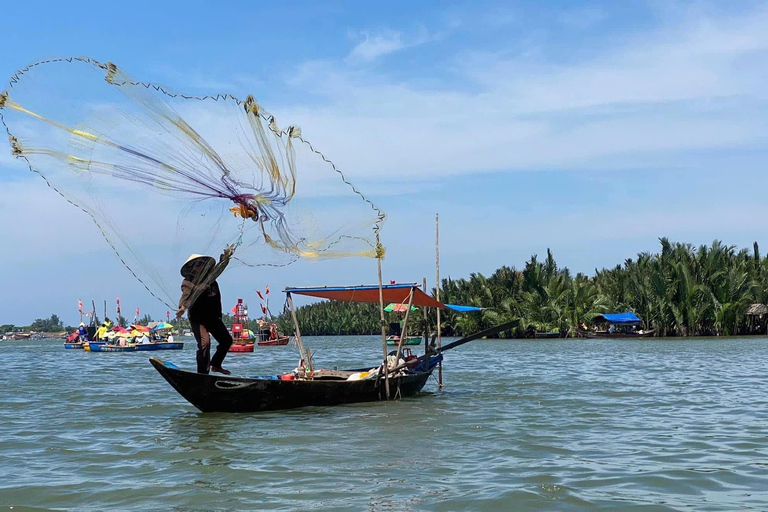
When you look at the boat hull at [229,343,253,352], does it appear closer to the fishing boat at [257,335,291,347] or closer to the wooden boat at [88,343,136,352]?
the wooden boat at [88,343,136,352]

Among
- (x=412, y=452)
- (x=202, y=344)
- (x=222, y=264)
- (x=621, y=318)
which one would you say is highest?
(x=222, y=264)

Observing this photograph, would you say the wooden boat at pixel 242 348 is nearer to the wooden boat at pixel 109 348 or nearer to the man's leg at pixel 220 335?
the wooden boat at pixel 109 348

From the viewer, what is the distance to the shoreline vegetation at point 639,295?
187 feet

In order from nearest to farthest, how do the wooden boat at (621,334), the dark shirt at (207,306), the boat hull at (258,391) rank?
the dark shirt at (207,306), the boat hull at (258,391), the wooden boat at (621,334)

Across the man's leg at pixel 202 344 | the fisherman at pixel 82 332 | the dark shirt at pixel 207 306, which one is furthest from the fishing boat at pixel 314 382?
the fisherman at pixel 82 332

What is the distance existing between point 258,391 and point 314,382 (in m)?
1.35

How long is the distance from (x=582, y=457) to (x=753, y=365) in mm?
19704

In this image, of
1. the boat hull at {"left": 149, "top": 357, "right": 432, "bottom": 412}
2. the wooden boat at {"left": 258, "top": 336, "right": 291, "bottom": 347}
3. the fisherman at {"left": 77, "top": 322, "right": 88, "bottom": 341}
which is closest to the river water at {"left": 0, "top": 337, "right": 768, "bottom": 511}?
the boat hull at {"left": 149, "top": 357, "right": 432, "bottom": 412}

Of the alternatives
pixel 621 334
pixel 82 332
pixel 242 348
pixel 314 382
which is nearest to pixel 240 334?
pixel 242 348

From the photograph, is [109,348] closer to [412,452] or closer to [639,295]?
[639,295]

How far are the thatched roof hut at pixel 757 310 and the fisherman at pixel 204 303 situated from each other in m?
51.7

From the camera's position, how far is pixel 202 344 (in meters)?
14.8

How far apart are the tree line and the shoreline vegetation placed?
0.23ft

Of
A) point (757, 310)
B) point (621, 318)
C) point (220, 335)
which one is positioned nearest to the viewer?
point (220, 335)
